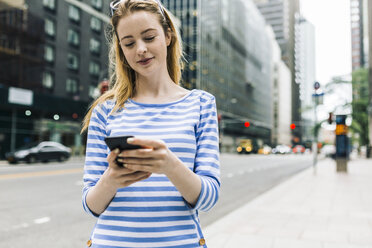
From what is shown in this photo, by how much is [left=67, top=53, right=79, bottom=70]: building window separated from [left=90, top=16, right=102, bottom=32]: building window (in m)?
4.23

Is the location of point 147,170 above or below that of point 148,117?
below

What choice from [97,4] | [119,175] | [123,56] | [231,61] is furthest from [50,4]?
[231,61]

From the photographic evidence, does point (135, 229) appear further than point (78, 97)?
No

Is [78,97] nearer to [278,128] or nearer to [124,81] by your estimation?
[124,81]

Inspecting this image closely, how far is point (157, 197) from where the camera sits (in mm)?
1410

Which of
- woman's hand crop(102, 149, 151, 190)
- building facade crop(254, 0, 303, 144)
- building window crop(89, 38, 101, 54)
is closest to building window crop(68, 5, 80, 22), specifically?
building window crop(89, 38, 101, 54)

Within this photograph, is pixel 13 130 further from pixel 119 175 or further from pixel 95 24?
pixel 119 175

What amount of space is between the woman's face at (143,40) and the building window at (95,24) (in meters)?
37.8

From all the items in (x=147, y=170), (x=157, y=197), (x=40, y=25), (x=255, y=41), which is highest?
(x=255, y=41)

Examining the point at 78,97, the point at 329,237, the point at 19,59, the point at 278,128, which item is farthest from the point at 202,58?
the point at 278,128

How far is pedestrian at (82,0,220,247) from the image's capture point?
4.47 ft

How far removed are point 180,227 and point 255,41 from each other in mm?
100282

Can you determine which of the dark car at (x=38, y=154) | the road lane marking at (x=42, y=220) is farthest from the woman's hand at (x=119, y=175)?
the dark car at (x=38, y=154)

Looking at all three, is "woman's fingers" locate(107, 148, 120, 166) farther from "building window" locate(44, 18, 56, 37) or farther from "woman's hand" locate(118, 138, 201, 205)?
"building window" locate(44, 18, 56, 37)
